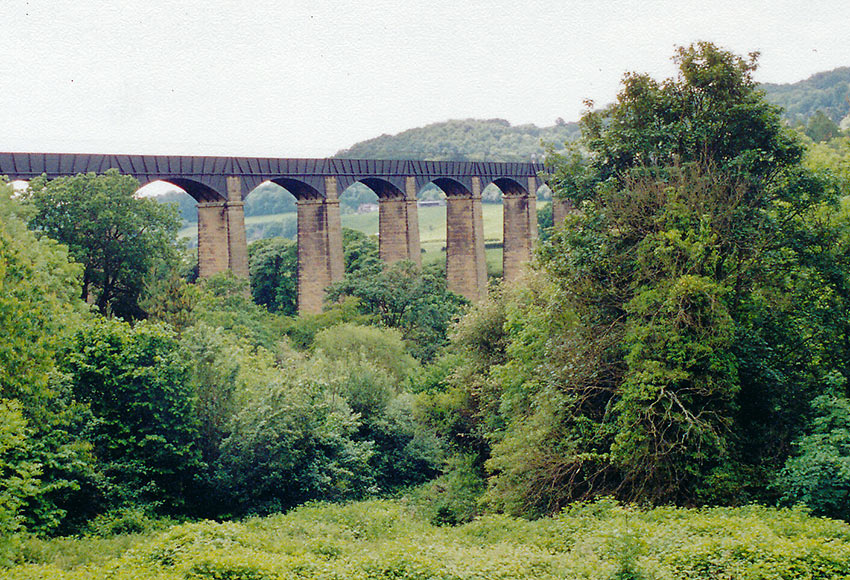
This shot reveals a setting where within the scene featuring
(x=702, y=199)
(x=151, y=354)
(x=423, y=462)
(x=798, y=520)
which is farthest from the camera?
(x=423, y=462)

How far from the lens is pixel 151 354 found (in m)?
21.8

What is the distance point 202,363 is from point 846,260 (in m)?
16.4

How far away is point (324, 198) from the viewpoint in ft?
150

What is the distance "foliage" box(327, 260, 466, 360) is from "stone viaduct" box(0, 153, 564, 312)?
2.57 m

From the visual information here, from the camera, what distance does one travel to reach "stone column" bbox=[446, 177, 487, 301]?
2088 inches

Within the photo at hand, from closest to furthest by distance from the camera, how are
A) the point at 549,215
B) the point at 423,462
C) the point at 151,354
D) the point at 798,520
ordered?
the point at 798,520 < the point at 151,354 < the point at 423,462 < the point at 549,215

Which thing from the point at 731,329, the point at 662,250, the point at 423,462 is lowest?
the point at 423,462

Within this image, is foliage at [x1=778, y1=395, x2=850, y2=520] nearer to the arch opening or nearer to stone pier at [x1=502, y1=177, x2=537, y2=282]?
stone pier at [x1=502, y1=177, x2=537, y2=282]

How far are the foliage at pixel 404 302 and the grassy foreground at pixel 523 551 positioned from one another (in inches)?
974

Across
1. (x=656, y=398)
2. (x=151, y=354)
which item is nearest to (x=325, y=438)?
(x=151, y=354)

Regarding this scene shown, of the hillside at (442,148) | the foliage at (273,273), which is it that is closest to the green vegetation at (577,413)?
the foliage at (273,273)

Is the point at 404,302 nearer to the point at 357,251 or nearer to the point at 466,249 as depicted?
the point at 466,249

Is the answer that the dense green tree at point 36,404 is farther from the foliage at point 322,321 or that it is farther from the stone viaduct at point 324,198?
the foliage at point 322,321

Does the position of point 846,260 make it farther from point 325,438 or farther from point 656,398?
point 325,438
